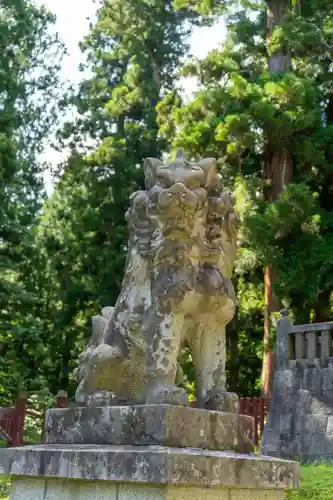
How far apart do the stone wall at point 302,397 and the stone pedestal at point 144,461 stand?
7265mm

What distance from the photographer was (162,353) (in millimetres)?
3385

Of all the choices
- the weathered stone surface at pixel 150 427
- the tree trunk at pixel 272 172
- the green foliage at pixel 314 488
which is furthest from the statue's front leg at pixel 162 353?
the tree trunk at pixel 272 172

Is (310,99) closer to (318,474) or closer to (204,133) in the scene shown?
(204,133)

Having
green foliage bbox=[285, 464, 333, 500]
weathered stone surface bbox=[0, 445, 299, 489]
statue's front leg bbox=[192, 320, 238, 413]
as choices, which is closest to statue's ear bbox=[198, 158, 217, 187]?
statue's front leg bbox=[192, 320, 238, 413]

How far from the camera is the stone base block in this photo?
2.94 m

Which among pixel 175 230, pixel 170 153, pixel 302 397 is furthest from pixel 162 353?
pixel 170 153

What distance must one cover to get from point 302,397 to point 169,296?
8.10m

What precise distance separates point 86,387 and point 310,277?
1054cm

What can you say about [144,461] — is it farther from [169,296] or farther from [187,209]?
[187,209]

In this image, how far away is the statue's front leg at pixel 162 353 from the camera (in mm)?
3354

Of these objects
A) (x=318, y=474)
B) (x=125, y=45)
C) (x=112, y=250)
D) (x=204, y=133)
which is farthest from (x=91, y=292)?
(x=318, y=474)

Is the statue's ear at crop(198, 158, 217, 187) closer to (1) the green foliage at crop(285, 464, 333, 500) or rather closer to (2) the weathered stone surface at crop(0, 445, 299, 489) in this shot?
(2) the weathered stone surface at crop(0, 445, 299, 489)

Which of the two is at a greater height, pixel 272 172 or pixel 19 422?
pixel 272 172

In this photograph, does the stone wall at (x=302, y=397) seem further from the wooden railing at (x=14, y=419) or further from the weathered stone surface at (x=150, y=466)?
the weathered stone surface at (x=150, y=466)
